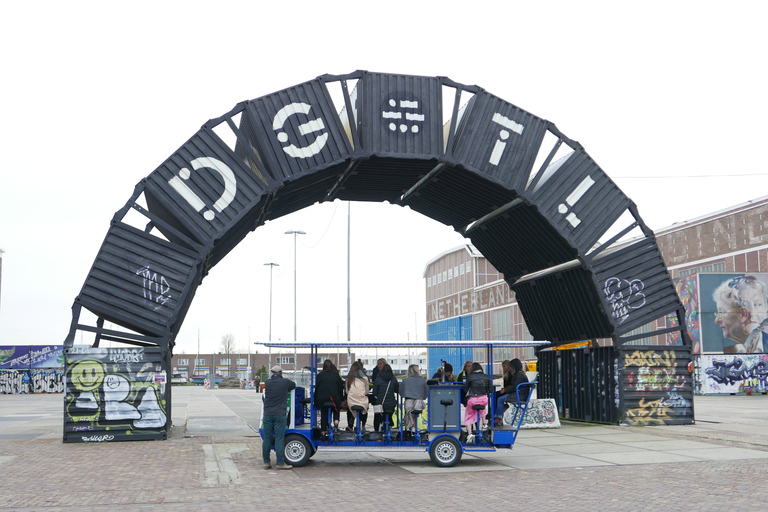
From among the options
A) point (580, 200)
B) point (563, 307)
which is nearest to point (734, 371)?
point (563, 307)

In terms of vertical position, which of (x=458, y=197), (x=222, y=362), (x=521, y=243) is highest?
(x=458, y=197)

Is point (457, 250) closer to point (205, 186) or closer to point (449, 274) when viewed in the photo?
point (449, 274)

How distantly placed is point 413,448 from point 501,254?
12467mm

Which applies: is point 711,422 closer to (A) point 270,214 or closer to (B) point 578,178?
(B) point 578,178

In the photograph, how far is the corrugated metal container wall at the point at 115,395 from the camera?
61.3 ft

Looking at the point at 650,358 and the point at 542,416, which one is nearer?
the point at 650,358

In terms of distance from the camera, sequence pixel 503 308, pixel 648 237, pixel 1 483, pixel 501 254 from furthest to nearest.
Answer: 1. pixel 503 308
2. pixel 501 254
3. pixel 648 237
4. pixel 1 483

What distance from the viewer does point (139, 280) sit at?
19.4m

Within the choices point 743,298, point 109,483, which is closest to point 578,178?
point 109,483

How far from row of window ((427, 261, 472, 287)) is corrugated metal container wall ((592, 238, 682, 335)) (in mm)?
63637

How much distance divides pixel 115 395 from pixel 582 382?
13.8 m

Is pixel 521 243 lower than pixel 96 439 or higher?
higher

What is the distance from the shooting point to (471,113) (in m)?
20.9

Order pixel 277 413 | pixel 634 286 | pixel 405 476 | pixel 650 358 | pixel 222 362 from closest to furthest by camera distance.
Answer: pixel 405 476 < pixel 277 413 < pixel 650 358 < pixel 634 286 < pixel 222 362
